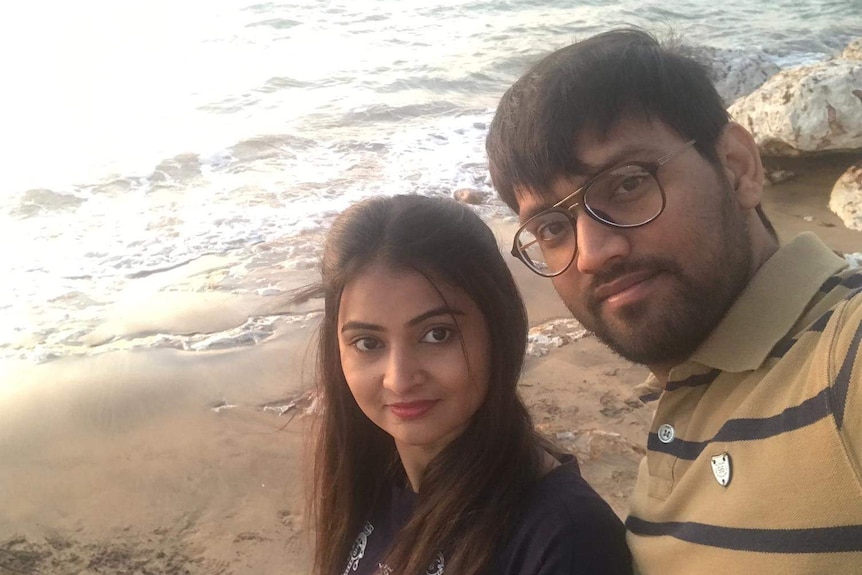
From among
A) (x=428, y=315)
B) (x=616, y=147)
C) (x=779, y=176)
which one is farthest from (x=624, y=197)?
(x=779, y=176)

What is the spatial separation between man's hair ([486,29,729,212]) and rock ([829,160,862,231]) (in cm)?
450

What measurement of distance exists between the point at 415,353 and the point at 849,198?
532 centimetres

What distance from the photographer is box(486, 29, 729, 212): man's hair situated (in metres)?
1.62

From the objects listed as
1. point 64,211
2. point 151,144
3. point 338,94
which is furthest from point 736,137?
point 338,94

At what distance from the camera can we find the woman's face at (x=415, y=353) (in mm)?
1668

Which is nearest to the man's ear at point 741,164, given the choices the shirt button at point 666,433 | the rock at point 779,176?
the shirt button at point 666,433

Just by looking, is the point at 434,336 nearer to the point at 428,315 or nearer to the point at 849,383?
the point at 428,315

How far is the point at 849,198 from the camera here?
5.59 meters

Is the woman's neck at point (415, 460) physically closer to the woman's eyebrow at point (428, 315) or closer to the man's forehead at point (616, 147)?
the woman's eyebrow at point (428, 315)

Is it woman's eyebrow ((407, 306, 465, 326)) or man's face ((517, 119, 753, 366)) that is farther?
woman's eyebrow ((407, 306, 465, 326))

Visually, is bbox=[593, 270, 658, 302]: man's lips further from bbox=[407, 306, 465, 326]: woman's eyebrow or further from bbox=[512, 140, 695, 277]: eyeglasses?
bbox=[407, 306, 465, 326]: woman's eyebrow

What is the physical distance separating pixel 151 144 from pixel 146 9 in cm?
971

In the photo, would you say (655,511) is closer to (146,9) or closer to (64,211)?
(64,211)

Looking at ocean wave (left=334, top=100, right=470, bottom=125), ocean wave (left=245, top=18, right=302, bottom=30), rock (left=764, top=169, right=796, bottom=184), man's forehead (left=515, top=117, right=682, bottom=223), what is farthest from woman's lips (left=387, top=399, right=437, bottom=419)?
ocean wave (left=245, top=18, right=302, bottom=30)
